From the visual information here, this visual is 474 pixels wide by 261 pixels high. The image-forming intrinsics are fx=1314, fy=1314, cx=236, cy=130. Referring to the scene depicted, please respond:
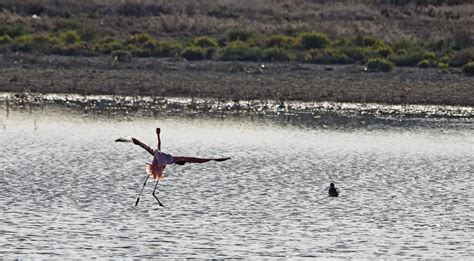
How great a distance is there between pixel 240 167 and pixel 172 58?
14899 mm

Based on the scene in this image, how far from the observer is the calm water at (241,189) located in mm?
16547

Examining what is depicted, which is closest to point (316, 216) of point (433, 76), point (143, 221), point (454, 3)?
point (143, 221)

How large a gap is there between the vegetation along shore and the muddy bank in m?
0.03

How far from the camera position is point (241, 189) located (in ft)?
68.7

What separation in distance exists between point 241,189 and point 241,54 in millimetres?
17955

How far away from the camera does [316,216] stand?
61.4ft

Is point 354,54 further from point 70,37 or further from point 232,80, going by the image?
point 70,37

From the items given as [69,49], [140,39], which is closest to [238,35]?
[140,39]

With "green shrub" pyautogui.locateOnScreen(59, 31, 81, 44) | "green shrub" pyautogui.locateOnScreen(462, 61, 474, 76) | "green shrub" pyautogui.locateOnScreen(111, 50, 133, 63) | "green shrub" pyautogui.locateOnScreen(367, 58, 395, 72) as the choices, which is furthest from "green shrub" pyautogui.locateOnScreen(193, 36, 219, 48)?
"green shrub" pyautogui.locateOnScreen(462, 61, 474, 76)

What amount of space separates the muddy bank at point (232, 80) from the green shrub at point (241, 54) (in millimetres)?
713

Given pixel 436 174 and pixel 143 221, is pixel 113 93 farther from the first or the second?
pixel 143 221

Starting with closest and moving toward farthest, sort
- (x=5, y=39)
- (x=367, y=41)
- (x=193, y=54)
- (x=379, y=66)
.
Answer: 1. (x=379, y=66)
2. (x=193, y=54)
3. (x=5, y=39)
4. (x=367, y=41)

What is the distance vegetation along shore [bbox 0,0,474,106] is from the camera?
3325 cm

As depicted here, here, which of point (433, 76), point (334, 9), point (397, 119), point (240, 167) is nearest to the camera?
point (240, 167)
